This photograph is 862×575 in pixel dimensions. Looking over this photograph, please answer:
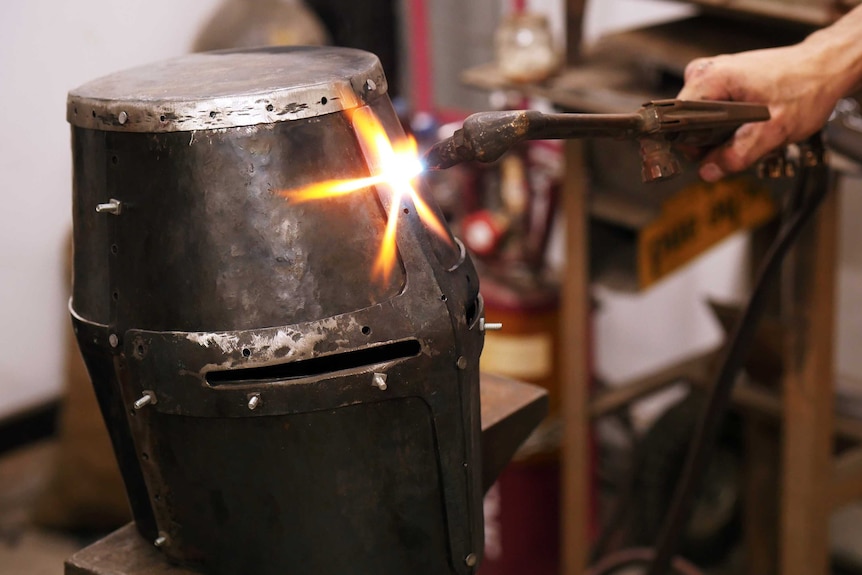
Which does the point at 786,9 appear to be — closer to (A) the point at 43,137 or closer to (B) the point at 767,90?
(B) the point at 767,90

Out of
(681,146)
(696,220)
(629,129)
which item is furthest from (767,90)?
(696,220)

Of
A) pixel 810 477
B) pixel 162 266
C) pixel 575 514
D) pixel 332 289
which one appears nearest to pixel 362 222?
pixel 332 289

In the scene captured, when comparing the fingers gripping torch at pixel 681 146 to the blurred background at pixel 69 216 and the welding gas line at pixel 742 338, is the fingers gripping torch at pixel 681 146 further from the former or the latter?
the blurred background at pixel 69 216

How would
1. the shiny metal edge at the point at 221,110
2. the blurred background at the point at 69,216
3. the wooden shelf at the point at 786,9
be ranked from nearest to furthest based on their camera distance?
the shiny metal edge at the point at 221,110 < the wooden shelf at the point at 786,9 < the blurred background at the point at 69,216

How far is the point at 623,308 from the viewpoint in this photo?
322cm

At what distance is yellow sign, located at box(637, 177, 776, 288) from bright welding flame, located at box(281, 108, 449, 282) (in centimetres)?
116

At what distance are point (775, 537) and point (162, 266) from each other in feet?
6.32

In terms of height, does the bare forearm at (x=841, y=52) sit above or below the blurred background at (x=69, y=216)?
above

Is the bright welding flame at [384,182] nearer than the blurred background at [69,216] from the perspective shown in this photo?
Yes

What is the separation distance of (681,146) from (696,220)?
996 mm

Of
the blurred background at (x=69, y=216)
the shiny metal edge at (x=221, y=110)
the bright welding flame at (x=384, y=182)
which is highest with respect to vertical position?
the shiny metal edge at (x=221, y=110)

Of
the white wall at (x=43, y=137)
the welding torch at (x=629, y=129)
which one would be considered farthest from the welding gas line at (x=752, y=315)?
the white wall at (x=43, y=137)

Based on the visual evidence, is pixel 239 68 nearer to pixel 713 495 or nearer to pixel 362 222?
pixel 362 222

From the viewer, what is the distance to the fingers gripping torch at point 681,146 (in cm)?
95
